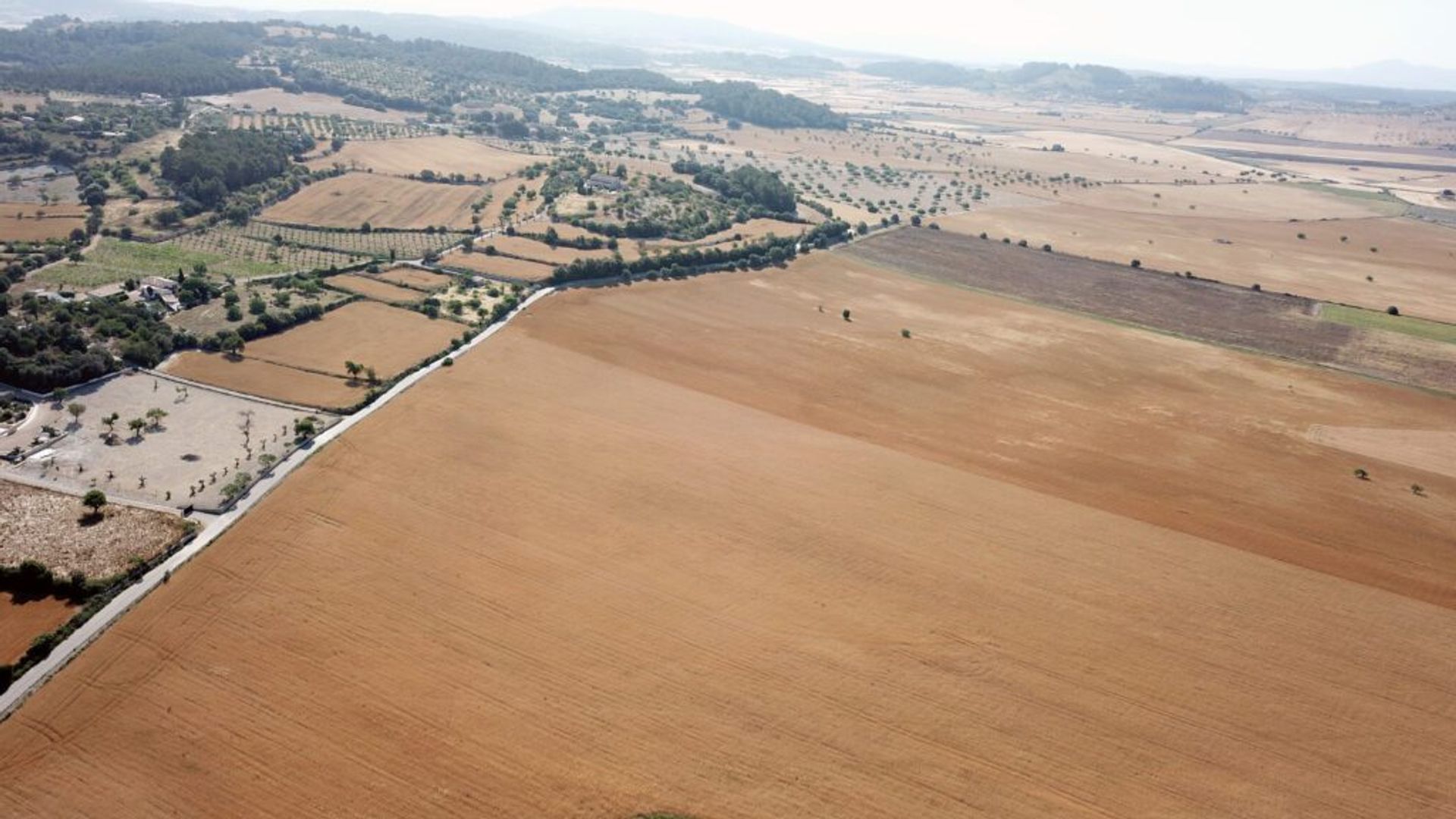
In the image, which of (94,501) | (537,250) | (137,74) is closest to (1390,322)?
(537,250)

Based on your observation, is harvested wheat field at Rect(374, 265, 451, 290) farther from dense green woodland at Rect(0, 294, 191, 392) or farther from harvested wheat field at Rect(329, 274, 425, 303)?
dense green woodland at Rect(0, 294, 191, 392)

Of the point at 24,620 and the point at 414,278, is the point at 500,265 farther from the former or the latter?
the point at 24,620

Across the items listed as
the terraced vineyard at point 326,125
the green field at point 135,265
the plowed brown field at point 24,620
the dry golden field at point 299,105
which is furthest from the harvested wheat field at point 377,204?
the plowed brown field at point 24,620

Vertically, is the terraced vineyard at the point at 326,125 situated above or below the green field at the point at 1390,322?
above

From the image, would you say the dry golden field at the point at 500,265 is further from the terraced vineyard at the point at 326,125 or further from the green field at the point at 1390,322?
the green field at the point at 1390,322

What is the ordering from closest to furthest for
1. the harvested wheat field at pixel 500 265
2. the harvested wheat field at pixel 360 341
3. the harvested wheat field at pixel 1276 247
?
the harvested wheat field at pixel 360 341 → the harvested wheat field at pixel 500 265 → the harvested wheat field at pixel 1276 247

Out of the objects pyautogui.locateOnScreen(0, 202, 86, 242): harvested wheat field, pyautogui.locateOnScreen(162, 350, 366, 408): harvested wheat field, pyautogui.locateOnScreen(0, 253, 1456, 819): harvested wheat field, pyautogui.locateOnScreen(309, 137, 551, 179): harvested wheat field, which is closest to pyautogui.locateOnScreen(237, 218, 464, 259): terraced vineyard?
pyautogui.locateOnScreen(0, 202, 86, 242): harvested wheat field

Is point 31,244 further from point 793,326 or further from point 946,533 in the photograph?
point 946,533
